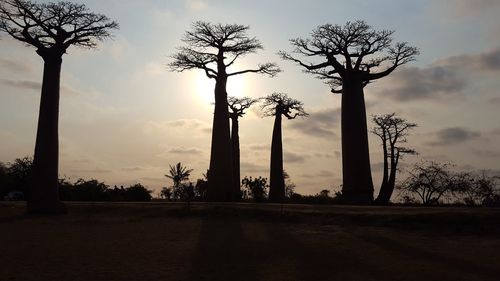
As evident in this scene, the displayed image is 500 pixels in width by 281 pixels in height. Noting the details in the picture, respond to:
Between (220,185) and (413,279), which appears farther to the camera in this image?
(220,185)

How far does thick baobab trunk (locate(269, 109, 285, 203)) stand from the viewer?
29.3 m

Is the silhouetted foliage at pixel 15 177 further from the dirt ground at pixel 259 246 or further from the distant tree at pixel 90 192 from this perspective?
the dirt ground at pixel 259 246

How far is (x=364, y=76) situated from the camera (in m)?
22.4

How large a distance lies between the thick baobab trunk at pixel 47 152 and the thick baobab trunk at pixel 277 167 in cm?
1365

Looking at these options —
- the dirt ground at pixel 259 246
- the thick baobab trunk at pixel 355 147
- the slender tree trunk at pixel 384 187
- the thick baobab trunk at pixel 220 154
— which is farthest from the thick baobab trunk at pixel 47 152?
the slender tree trunk at pixel 384 187

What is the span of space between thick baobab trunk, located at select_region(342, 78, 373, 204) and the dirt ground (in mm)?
6418

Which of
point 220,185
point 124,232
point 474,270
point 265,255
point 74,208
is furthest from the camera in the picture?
point 220,185

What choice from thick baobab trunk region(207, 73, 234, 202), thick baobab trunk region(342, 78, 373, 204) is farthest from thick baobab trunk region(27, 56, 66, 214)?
thick baobab trunk region(342, 78, 373, 204)

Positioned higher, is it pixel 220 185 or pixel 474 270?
pixel 220 185

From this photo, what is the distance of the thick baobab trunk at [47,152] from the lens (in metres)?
17.1

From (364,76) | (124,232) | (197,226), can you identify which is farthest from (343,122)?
(124,232)

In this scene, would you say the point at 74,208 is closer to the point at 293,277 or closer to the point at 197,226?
the point at 197,226

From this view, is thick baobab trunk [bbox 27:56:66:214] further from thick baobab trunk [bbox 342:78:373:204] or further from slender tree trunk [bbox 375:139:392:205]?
slender tree trunk [bbox 375:139:392:205]

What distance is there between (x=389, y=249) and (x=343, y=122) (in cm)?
1289
